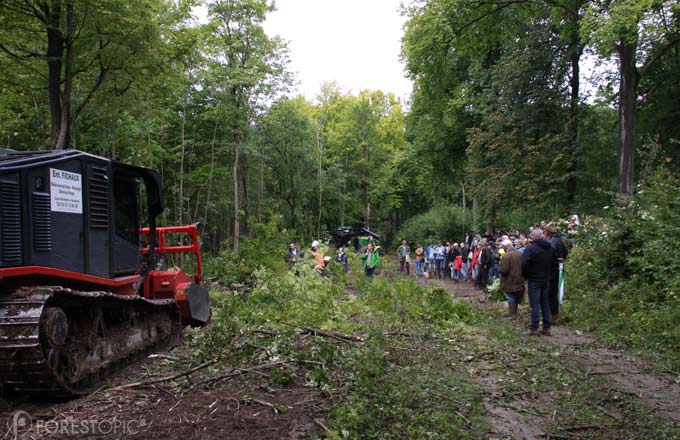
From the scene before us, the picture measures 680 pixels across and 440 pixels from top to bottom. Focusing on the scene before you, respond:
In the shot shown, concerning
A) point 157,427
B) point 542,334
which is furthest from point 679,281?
point 157,427

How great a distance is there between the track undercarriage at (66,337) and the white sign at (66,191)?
1000 mm

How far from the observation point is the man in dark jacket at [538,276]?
907 cm

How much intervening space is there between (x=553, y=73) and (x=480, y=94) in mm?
4781

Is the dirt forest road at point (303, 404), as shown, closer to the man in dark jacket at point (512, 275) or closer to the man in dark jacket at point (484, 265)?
the man in dark jacket at point (512, 275)

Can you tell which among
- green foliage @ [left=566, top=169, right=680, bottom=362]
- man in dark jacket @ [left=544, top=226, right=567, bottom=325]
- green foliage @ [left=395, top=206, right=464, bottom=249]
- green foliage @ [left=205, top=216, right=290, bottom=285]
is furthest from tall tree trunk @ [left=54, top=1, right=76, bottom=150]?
green foliage @ [left=395, top=206, right=464, bottom=249]

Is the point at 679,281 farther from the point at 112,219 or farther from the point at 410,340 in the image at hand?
the point at 112,219

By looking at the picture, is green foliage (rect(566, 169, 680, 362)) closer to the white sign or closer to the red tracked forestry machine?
the red tracked forestry machine

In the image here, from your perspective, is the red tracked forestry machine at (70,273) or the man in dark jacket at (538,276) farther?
the man in dark jacket at (538,276)

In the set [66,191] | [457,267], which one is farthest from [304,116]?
[66,191]

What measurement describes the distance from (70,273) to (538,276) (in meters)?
7.34

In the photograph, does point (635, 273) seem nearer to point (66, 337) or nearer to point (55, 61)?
point (66, 337)

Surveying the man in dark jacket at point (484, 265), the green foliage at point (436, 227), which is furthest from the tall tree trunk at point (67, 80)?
the green foliage at point (436, 227)

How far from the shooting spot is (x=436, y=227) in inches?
1542

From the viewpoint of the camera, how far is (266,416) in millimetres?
4445
